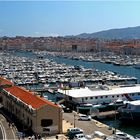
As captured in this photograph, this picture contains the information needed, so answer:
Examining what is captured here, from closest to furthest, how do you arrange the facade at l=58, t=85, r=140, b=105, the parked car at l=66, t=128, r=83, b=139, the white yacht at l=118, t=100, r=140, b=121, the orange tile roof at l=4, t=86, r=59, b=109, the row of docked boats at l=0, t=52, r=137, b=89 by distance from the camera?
the parked car at l=66, t=128, r=83, b=139
the orange tile roof at l=4, t=86, r=59, b=109
the white yacht at l=118, t=100, r=140, b=121
the facade at l=58, t=85, r=140, b=105
the row of docked boats at l=0, t=52, r=137, b=89

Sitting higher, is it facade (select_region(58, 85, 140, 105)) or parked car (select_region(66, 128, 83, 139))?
facade (select_region(58, 85, 140, 105))

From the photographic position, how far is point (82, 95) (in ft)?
130

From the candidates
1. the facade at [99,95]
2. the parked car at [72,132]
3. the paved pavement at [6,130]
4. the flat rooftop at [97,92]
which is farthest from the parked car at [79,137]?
the flat rooftop at [97,92]

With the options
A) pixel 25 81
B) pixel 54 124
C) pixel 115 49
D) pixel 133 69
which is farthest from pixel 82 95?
pixel 115 49

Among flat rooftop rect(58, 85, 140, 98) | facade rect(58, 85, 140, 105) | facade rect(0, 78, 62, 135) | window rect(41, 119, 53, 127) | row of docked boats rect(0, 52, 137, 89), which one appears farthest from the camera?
row of docked boats rect(0, 52, 137, 89)

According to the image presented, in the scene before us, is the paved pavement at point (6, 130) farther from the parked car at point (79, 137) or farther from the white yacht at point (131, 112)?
the white yacht at point (131, 112)

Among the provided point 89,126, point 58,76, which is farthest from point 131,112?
point 58,76

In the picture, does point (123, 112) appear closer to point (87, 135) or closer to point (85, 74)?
point (87, 135)

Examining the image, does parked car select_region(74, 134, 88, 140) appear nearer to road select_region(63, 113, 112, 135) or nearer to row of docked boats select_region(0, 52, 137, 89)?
road select_region(63, 113, 112, 135)

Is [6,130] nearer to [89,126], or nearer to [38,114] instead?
[38,114]

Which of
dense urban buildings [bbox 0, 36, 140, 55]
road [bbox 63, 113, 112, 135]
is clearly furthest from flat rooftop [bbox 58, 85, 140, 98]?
dense urban buildings [bbox 0, 36, 140, 55]

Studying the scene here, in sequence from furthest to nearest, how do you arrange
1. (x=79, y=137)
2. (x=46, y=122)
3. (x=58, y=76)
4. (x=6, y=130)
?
(x=58, y=76) < (x=46, y=122) < (x=6, y=130) < (x=79, y=137)

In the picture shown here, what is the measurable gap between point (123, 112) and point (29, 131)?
10.0 meters

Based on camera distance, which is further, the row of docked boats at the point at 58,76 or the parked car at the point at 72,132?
the row of docked boats at the point at 58,76
